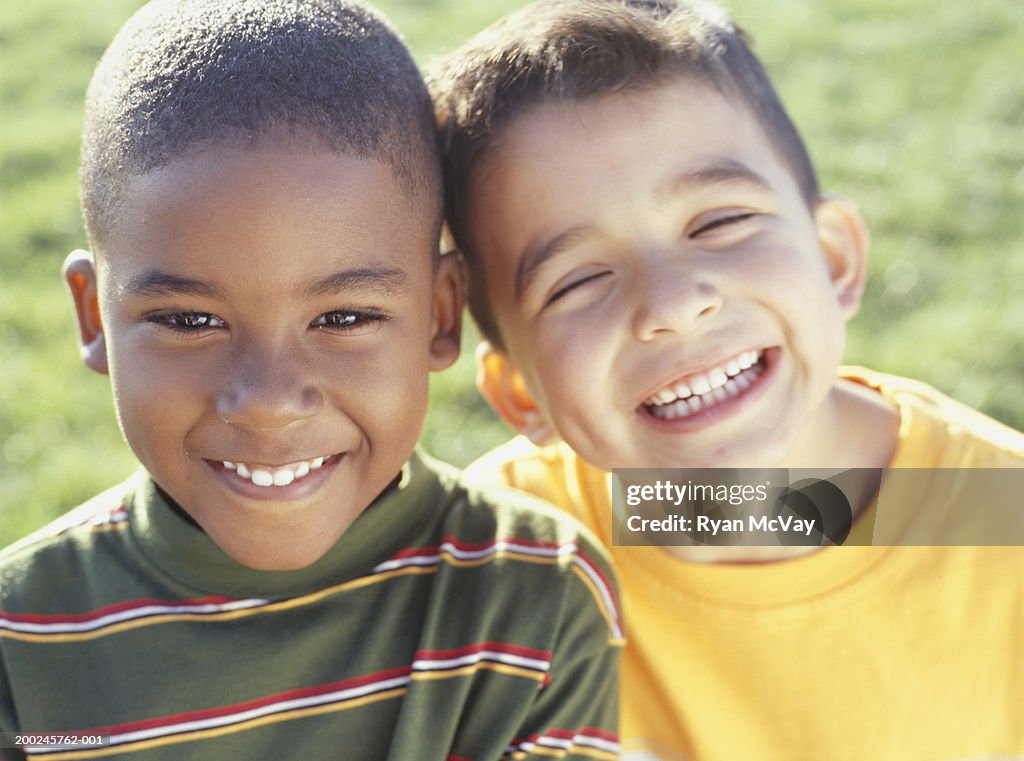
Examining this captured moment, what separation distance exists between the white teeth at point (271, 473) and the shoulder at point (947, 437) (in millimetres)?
1147

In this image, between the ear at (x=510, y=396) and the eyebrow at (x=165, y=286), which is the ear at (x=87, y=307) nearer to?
the eyebrow at (x=165, y=286)

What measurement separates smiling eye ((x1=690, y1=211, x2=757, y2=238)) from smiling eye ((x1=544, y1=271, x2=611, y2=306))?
0.17 metres

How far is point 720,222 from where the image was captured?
2.11m

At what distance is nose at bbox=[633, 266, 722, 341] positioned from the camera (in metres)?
2.02

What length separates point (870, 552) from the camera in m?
2.26

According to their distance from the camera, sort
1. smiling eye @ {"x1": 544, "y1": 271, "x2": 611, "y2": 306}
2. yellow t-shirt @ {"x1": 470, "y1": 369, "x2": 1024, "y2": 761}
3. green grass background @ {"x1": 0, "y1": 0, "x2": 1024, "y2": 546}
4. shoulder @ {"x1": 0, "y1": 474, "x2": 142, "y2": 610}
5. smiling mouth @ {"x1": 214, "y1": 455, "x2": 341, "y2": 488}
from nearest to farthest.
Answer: smiling mouth @ {"x1": 214, "y1": 455, "x2": 341, "y2": 488} < shoulder @ {"x1": 0, "y1": 474, "x2": 142, "y2": 610} < smiling eye @ {"x1": 544, "y1": 271, "x2": 611, "y2": 306} < yellow t-shirt @ {"x1": 470, "y1": 369, "x2": 1024, "y2": 761} < green grass background @ {"x1": 0, "y1": 0, "x2": 1024, "y2": 546}

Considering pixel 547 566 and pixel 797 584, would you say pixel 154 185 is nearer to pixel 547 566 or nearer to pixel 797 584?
pixel 547 566

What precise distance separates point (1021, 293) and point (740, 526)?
7.06 feet

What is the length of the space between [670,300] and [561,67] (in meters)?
0.46

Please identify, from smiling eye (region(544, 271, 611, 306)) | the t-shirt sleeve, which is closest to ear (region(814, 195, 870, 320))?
smiling eye (region(544, 271, 611, 306))

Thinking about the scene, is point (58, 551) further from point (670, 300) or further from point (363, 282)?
point (670, 300)

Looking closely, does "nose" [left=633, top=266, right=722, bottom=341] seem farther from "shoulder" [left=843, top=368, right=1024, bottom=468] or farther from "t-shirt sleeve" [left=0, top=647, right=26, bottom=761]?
"t-shirt sleeve" [left=0, top=647, right=26, bottom=761]

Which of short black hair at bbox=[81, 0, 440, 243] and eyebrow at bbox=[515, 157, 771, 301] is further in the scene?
eyebrow at bbox=[515, 157, 771, 301]

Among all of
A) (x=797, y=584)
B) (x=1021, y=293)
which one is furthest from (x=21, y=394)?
(x=1021, y=293)
